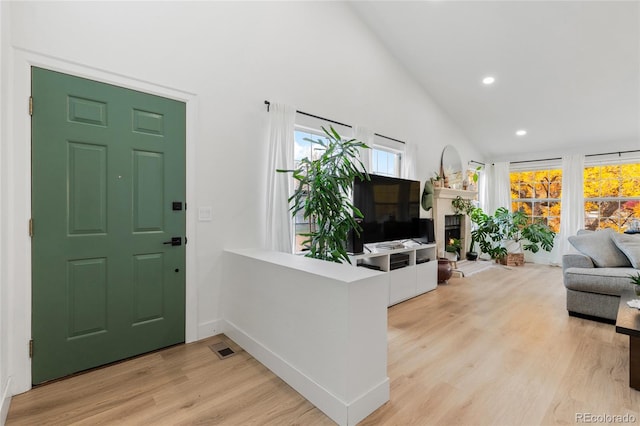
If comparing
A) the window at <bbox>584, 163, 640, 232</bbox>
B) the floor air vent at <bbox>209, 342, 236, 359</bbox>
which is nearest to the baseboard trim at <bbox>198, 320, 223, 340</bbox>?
the floor air vent at <bbox>209, 342, 236, 359</bbox>

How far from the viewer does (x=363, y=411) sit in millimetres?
1515

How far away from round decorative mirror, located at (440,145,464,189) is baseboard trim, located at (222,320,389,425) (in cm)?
436

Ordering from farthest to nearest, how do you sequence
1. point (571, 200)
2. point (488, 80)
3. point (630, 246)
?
1. point (571, 200)
2. point (488, 80)
3. point (630, 246)

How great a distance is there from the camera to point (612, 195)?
5.32 metres

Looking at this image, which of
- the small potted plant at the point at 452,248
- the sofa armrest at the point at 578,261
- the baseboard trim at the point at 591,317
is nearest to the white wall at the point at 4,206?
the baseboard trim at the point at 591,317

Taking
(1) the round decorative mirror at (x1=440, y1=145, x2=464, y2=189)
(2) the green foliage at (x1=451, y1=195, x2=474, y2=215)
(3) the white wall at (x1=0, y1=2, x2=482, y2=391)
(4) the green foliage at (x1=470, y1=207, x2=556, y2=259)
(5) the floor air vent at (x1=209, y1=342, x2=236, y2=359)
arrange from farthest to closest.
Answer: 1. (4) the green foliage at (x1=470, y1=207, x2=556, y2=259)
2. (2) the green foliage at (x1=451, y1=195, x2=474, y2=215)
3. (1) the round decorative mirror at (x1=440, y1=145, x2=464, y2=189)
4. (5) the floor air vent at (x1=209, y1=342, x2=236, y2=359)
5. (3) the white wall at (x1=0, y1=2, x2=482, y2=391)

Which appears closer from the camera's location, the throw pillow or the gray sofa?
the gray sofa

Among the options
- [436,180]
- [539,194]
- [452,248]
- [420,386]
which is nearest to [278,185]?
[420,386]

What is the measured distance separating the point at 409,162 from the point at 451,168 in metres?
1.50

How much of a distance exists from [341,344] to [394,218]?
2500 mm

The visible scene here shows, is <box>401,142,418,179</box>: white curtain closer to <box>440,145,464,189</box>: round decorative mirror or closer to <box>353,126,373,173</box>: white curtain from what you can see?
<box>353,126,373,173</box>: white curtain

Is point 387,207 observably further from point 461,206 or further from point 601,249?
point 461,206

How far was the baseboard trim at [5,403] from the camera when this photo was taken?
146cm

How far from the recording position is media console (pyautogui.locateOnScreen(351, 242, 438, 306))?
3.32m
